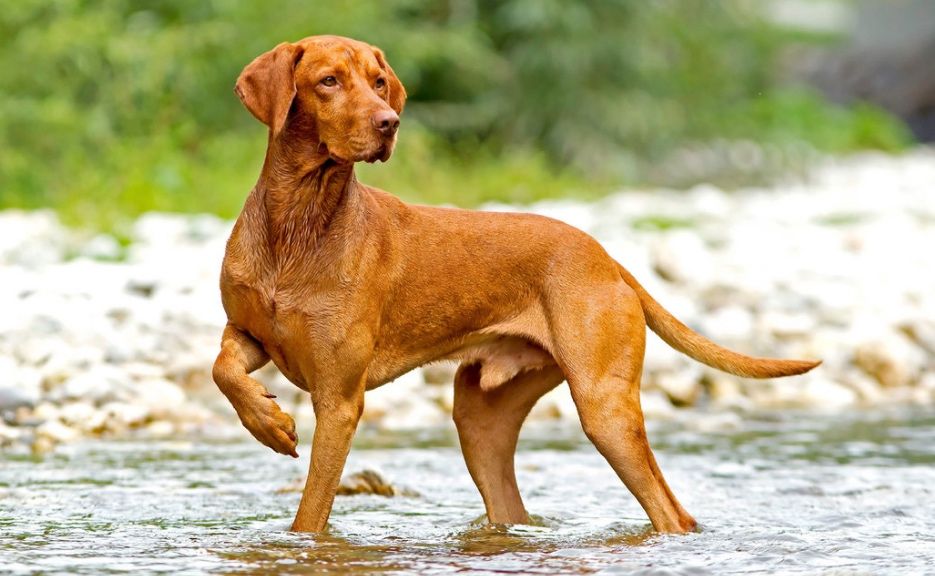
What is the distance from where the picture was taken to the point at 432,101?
17906 millimetres

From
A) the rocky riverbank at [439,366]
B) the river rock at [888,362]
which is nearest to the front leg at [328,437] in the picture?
the rocky riverbank at [439,366]

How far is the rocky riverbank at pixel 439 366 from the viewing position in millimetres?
8070

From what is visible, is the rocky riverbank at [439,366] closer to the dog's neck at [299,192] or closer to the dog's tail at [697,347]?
the dog's neck at [299,192]

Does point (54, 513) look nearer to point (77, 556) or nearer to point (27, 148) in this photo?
point (77, 556)

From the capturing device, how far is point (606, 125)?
1800 cm

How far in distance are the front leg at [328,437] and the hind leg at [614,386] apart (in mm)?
810

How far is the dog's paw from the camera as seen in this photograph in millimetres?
4891

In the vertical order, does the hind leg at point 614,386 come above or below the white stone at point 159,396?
below

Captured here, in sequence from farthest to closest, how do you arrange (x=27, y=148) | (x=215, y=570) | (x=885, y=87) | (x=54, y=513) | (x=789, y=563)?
(x=885, y=87)
(x=27, y=148)
(x=54, y=513)
(x=789, y=563)
(x=215, y=570)

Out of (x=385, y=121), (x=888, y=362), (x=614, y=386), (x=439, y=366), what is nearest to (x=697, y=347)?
(x=614, y=386)

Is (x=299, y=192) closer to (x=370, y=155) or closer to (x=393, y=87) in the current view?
(x=370, y=155)

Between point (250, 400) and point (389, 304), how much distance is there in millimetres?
633

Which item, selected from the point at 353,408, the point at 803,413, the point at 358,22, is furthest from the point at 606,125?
the point at 353,408

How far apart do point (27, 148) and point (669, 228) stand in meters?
5.67
